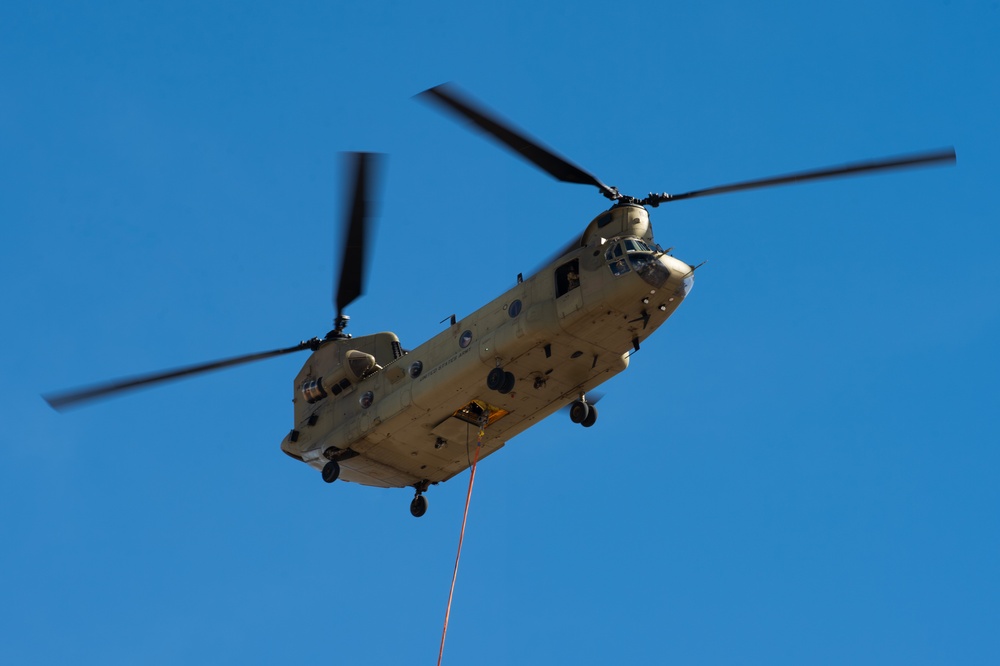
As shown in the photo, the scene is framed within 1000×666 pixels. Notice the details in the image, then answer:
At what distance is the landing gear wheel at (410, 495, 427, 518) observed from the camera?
39.5 m

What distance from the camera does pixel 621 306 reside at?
1323 inches

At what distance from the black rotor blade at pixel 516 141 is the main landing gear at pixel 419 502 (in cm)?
916

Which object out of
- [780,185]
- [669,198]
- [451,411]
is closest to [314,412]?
[451,411]

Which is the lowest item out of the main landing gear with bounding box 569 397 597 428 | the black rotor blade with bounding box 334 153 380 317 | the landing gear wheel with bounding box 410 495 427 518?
the landing gear wheel with bounding box 410 495 427 518

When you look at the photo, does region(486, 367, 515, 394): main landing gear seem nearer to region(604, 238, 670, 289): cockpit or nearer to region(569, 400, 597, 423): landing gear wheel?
region(569, 400, 597, 423): landing gear wheel

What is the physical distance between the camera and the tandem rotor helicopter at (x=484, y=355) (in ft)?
111

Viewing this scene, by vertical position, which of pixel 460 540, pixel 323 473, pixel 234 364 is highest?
pixel 234 364

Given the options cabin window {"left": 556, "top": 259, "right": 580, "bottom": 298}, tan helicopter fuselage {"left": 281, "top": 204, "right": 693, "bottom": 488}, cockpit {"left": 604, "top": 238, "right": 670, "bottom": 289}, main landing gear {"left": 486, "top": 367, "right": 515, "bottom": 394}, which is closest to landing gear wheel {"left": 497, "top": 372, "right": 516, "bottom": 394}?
main landing gear {"left": 486, "top": 367, "right": 515, "bottom": 394}

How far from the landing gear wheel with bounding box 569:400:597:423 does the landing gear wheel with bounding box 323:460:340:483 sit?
21.5ft

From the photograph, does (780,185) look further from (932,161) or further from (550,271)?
(550,271)

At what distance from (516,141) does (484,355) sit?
16.2 feet

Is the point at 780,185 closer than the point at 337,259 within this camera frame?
Yes

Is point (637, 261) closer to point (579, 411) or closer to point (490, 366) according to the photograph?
point (490, 366)

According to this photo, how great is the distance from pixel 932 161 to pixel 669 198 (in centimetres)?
629
